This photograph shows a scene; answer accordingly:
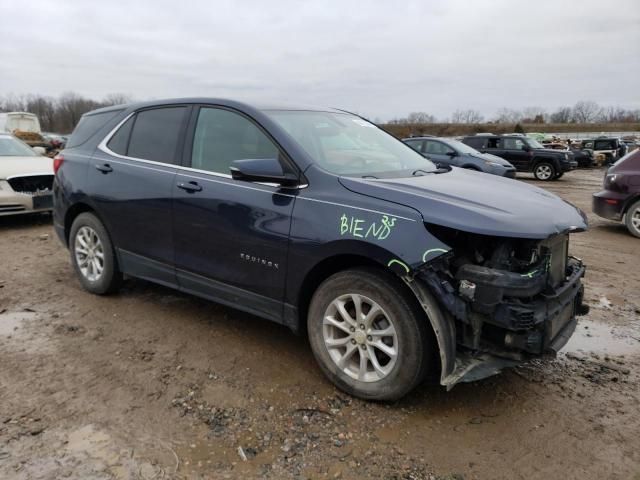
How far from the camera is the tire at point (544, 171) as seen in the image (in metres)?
19.3

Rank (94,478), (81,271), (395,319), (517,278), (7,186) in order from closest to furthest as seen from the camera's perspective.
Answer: (94,478), (517,278), (395,319), (81,271), (7,186)

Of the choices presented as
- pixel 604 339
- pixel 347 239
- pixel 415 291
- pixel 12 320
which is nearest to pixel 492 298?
pixel 415 291

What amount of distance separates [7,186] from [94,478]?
6.92 meters

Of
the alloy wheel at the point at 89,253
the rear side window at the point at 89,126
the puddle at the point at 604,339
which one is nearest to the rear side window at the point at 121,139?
the rear side window at the point at 89,126

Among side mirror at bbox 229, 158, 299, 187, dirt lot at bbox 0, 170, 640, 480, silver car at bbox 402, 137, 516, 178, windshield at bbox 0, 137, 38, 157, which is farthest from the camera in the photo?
silver car at bbox 402, 137, 516, 178

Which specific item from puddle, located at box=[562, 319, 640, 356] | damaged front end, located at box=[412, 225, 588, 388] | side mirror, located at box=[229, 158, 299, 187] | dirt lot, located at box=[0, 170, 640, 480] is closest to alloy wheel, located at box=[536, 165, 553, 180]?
dirt lot, located at box=[0, 170, 640, 480]

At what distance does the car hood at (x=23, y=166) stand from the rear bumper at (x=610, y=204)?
9148 mm

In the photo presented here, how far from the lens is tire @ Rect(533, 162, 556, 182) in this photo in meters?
19.3

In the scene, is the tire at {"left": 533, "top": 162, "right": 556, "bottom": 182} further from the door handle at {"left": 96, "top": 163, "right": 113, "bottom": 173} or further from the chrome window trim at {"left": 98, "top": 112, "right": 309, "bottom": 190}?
the door handle at {"left": 96, "top": 163, "right": 113, "bottom": 173}

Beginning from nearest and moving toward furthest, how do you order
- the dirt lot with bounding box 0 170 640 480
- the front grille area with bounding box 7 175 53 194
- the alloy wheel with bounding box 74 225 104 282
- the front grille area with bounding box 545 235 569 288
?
the dirt lot with bounding box 0 170 640 480 → the front grille area with bounding box 545 235 569 288 → the alloy wheel with bounding box 74 225 104 282 → the front grille area with bounding box 7 175 53 194

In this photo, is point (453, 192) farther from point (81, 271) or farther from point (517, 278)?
point (81, 271)

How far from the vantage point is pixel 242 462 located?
2.54m

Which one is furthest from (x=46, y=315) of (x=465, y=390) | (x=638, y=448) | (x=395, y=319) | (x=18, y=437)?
(x=638, y=448)

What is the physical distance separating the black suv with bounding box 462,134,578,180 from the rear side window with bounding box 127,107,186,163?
17.1m
